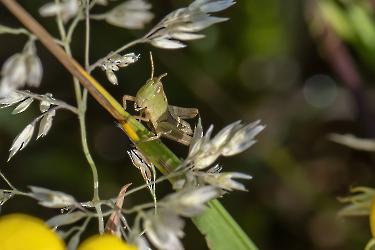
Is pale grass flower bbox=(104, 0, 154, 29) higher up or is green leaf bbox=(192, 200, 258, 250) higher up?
pale grass flower bbox=(104, 0, 154, 29)

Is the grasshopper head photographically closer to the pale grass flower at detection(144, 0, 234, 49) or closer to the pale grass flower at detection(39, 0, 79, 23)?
the pale grass flower at detection(144, 0, 234, 49)

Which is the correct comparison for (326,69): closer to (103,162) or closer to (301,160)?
(301,160)

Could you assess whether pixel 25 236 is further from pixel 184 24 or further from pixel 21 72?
pixel 184 24

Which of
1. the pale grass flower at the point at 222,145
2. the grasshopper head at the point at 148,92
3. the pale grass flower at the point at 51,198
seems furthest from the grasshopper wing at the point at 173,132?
the pale grass flower at the point at 51,198

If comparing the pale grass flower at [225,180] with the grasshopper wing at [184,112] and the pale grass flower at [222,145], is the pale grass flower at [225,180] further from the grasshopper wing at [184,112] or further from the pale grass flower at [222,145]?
the grasshopper wing at [184,112]

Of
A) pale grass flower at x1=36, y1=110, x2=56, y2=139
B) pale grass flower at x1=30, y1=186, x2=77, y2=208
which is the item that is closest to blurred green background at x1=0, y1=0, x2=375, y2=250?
pale grass flower at x1=36, y1=110, x2=56, y2=139
